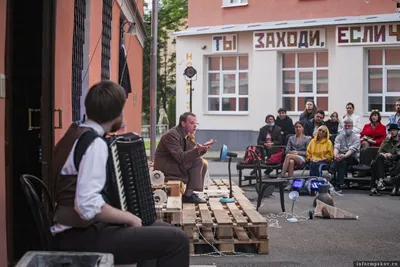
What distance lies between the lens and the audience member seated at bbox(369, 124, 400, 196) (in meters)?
12.9

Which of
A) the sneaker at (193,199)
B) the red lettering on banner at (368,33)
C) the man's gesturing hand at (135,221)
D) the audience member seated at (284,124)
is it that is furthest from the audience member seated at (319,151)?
the man's gesturing hand at (135,221)

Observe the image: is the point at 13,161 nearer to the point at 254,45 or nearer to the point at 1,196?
the point at 1,196

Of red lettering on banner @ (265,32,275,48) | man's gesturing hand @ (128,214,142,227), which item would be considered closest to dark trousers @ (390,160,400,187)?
man's gesturing hand @ (128,214,142,227)

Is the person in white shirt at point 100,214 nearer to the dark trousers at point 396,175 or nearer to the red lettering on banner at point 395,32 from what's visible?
the dark trousers at point 396,175

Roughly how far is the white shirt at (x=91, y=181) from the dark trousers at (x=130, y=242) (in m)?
0.20

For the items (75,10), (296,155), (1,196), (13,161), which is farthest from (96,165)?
(296,155)

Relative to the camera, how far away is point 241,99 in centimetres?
2584

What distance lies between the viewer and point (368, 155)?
1363cm

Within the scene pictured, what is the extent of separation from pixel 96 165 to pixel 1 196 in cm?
140

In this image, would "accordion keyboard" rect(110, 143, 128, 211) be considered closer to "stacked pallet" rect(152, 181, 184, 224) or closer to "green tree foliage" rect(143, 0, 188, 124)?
"stacked pallet" rect(152, 181, 184, 224)

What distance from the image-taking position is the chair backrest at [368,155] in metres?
13.6

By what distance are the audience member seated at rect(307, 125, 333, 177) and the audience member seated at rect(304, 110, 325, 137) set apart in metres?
1.64

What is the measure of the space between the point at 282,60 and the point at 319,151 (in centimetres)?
1141

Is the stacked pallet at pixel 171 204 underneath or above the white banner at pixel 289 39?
underneath
